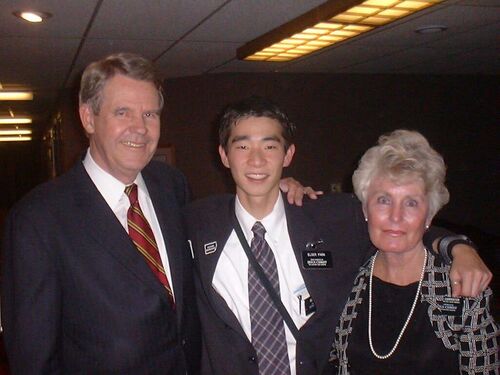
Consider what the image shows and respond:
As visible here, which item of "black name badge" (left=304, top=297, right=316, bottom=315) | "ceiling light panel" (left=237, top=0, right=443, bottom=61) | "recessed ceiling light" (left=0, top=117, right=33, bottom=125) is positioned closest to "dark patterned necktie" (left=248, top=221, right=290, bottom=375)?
"black name badge" (left=304, top=297, right=316, bottom=315)

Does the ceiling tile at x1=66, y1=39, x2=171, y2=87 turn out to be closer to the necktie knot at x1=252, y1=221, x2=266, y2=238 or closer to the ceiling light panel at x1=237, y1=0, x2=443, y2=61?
the ceiling light panel at x1=237, y1=0, x2=443, y2=61

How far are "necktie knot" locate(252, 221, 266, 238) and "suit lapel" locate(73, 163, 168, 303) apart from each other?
19.9 inches

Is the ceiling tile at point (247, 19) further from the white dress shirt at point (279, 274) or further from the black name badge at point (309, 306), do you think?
the black name badge at point (309, 306)

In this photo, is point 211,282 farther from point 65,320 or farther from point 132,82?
point 132,82

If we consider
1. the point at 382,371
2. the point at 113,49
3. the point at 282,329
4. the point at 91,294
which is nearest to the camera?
the point at 91,294

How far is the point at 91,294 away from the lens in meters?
1.82

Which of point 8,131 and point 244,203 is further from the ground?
point 8,131

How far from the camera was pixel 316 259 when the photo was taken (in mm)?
2213

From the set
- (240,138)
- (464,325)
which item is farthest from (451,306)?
(240,138)

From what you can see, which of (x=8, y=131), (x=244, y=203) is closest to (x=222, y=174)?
(x=244, y=203)

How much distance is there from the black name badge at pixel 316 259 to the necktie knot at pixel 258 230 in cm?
19

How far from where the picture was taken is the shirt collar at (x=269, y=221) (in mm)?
2285

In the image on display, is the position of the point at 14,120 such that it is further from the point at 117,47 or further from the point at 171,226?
the point at 171,226

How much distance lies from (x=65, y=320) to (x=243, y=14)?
99.0 inches
